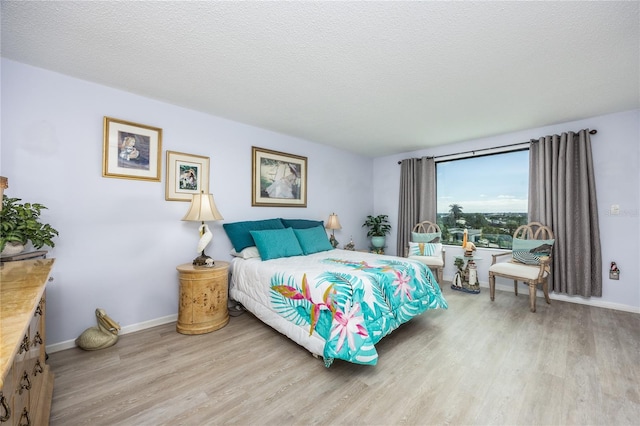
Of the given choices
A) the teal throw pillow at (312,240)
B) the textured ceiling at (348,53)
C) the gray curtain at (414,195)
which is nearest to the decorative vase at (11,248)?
the textured ceiling at (348,53)

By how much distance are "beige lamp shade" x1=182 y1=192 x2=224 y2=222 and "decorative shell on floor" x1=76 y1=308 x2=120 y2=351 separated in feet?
3.73

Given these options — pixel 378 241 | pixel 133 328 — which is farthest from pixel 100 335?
pixel 378 241

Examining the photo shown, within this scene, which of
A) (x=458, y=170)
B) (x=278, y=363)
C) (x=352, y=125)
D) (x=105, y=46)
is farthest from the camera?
(x=458, y=170)

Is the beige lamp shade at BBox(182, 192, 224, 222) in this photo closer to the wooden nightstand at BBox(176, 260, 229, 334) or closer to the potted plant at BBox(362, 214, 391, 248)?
the wooden nightstand at BBox(176, 260, 229, 334)

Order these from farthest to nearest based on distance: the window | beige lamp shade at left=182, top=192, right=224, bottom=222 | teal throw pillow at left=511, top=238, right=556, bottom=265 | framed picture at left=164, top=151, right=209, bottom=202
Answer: the window → teal throw pillow at left=511, top=238, right=556, bottom=265 → framed picture at left=164, top=151, right=209, bottom=202 → beige lamp shade at left=182, top=192, right=224, bottom=222

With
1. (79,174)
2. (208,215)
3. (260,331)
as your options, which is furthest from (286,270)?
(79,174)

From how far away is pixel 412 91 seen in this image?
2.72m

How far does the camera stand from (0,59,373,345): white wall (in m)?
2.27

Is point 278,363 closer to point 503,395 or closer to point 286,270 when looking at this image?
point 286,270

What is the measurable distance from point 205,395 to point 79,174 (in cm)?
228

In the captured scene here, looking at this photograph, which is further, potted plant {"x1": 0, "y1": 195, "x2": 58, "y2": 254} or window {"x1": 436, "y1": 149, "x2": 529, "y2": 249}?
window {"x1": 436, "y1": 149, "x2": 529, "y2": 249}

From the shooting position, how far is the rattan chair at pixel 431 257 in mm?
4039

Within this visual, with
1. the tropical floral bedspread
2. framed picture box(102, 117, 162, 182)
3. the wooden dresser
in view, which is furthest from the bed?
the wooden dresser

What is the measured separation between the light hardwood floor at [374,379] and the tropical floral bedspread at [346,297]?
0.25 m
